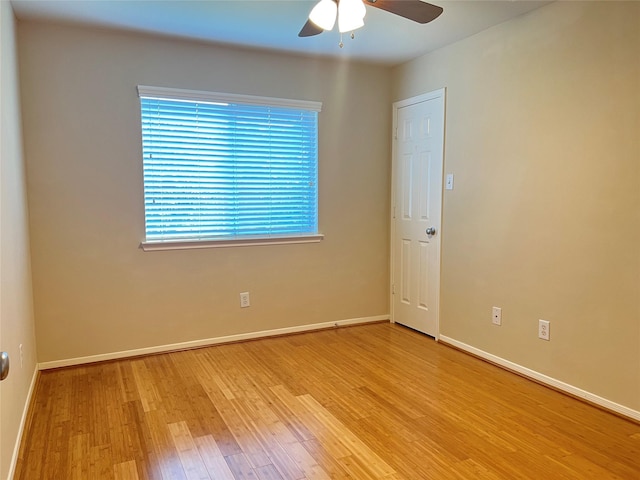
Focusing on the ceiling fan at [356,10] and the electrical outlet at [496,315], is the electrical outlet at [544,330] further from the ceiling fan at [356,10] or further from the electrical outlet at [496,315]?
the ceiling fan at [356,10]

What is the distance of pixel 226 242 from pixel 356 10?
215 cm

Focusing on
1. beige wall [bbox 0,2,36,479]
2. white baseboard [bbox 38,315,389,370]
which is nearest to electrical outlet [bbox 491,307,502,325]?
white baseboard [bbox 38,315,389,370]

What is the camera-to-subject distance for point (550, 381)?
294cm

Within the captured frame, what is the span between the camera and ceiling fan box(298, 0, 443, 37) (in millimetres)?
2160

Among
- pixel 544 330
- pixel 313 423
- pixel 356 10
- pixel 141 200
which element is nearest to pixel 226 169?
pixel 141 200

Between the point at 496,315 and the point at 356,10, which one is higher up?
the point at 356,10

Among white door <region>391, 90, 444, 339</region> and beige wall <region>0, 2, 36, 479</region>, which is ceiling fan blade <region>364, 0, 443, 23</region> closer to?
white door <region>391, 90, 444, 339</region>

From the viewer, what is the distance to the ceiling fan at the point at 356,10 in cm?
216

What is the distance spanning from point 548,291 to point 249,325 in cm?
230

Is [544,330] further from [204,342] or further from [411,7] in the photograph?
[204,342]

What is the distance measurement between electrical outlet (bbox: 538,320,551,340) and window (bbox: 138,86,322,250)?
6.34ft

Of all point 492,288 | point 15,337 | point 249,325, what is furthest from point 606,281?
point 15,337

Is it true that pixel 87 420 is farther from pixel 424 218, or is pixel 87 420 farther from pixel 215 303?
pixel 424 218

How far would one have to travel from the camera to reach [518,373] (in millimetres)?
3148
